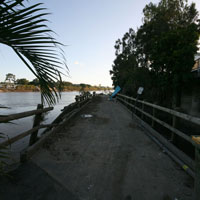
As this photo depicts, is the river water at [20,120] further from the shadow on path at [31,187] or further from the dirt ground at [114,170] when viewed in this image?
the dirt ground at [114,170]

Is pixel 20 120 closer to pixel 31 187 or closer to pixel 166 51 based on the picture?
pixel 31 187

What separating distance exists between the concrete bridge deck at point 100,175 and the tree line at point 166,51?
979cm

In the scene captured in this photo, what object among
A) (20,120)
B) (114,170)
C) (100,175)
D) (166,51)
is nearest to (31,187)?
(100,175)

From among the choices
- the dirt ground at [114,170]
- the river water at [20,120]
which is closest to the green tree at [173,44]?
the dirt ground at [114,170]

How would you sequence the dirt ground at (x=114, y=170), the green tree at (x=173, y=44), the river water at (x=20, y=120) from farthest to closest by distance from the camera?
the green tree at (x=173, y=44), the river water at (x=20, y=120), the dirt ground at (x=114, y=170)

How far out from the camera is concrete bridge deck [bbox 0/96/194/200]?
1852 mm

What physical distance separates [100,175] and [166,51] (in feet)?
41.7

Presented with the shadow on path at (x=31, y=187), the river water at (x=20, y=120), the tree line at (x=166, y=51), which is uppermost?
the tree line at (x=166, y=51)

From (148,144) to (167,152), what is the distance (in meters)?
0.63

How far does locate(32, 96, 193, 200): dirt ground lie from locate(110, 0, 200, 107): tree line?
957 centimetres

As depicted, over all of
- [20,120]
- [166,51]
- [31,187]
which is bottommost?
[20,120]

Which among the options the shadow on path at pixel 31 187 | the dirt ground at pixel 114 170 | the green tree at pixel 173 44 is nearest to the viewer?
the shadow on path at pixel 31 187

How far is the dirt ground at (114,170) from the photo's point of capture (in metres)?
1.90

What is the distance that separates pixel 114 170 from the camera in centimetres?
240
